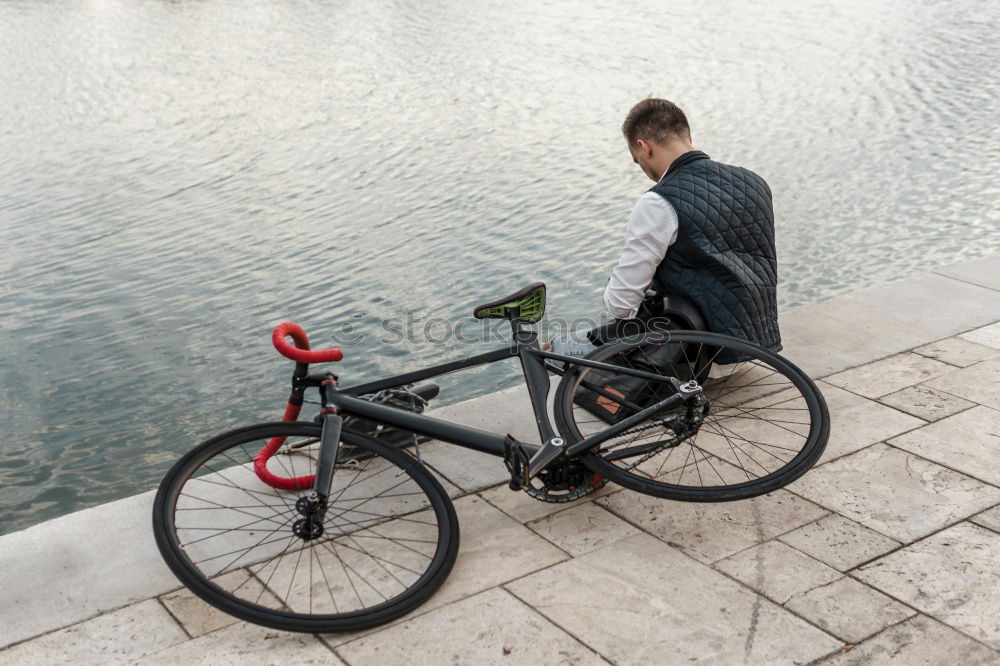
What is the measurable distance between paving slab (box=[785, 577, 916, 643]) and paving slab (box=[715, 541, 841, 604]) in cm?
4

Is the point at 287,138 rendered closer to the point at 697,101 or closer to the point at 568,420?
the point at 697,101

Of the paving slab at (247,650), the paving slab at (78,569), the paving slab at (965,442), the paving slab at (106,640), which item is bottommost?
the paving slab at (965,442)

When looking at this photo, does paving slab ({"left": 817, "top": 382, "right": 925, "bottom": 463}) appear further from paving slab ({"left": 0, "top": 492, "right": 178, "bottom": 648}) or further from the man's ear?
paving slab ({"left": 0, "top": 492, "right": 178, "bottom": 648})

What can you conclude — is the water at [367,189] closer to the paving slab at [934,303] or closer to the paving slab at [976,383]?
the paving slab at [934,303]

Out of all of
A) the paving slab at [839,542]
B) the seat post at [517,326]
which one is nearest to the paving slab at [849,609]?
the paving slab at [839,542]

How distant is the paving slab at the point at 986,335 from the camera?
16.1 ft

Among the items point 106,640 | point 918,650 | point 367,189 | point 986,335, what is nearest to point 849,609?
point 918,650

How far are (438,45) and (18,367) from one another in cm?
1353

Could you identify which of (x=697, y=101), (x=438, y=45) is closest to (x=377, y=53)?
(x=438, y=45)

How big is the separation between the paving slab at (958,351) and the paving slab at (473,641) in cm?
286

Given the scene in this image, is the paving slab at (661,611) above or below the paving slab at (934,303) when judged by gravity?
above

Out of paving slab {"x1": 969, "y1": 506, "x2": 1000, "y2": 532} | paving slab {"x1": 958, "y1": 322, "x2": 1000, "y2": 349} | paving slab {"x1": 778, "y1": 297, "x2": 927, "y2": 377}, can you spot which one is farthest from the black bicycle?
paving slab {"x1": 958, "y1": 322, "x2": 1000, "y2": 349}

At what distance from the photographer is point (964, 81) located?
14.0m

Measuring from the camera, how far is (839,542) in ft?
10.6
